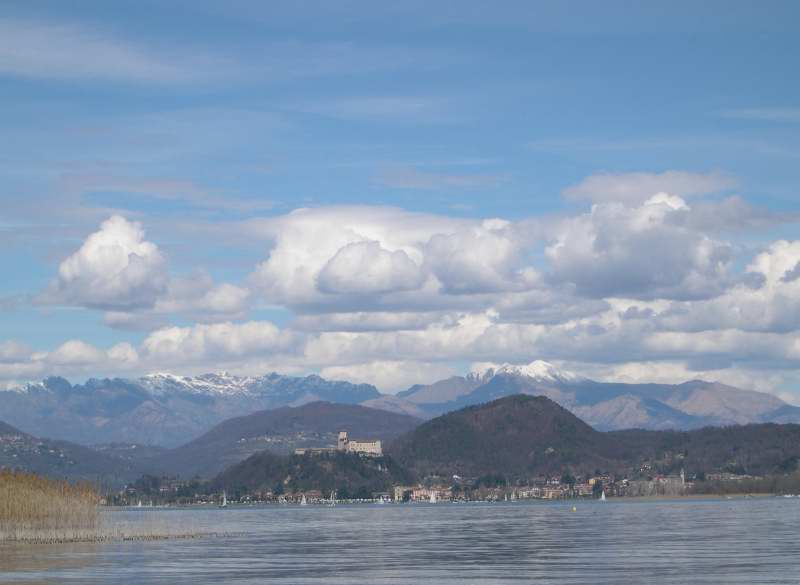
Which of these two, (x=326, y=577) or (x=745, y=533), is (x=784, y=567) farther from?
(x=745, y=533)

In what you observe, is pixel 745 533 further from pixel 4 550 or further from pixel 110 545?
pixel 4 550

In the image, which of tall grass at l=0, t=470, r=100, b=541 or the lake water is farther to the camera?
tall grass at l=0, t=470, r=100, b=541

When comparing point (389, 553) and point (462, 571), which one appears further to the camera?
point (389, 553)

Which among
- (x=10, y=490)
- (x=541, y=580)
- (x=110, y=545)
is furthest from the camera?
(x=10, y=490)

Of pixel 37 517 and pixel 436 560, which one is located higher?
pixel 37 517

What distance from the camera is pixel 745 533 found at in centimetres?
18462

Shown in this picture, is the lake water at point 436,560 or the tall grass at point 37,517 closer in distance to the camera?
the lake water at point 436,560

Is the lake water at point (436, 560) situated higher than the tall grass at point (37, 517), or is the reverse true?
the tall grass at point (37, 517)

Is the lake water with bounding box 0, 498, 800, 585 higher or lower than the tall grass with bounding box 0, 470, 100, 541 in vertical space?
lower

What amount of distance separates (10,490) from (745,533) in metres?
104

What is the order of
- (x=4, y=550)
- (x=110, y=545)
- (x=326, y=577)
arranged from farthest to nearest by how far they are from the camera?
(x=110, y=545)
(x=4, y=550)
(x=326, y=577)

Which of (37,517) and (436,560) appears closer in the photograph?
(436,560)

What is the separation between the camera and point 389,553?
15500cm

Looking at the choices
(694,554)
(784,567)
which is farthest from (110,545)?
(784,567)
